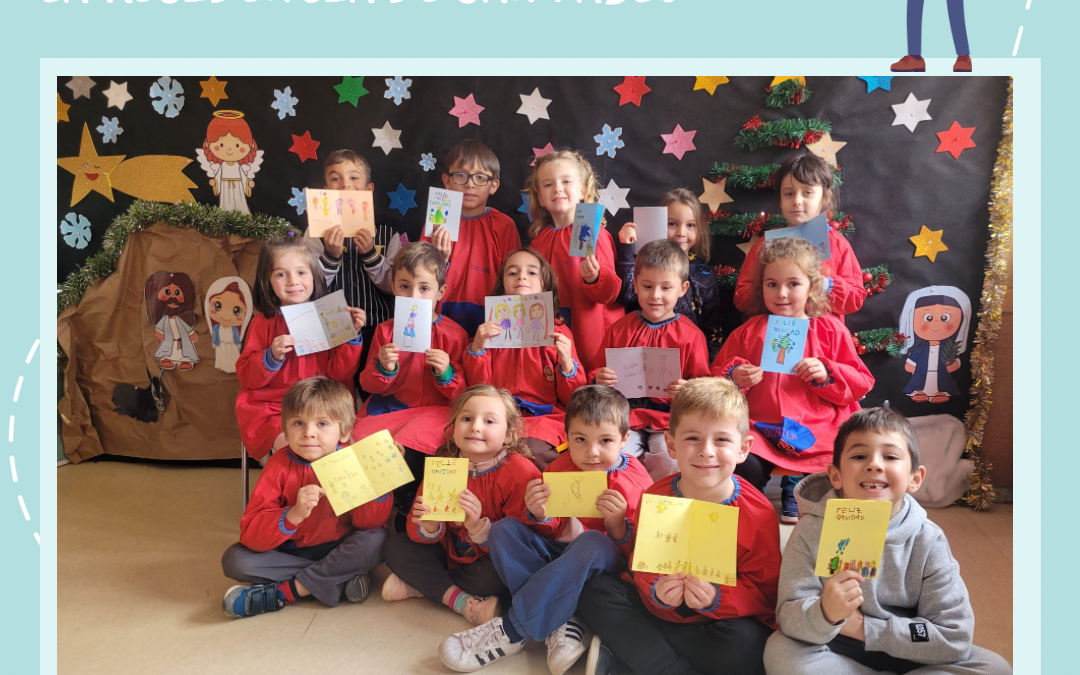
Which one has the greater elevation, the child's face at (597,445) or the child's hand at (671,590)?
the child's face at (597,445)

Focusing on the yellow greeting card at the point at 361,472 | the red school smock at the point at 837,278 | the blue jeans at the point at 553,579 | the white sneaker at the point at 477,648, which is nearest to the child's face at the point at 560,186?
the red school smock at the point at 837,278

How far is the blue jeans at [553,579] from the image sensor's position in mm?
2205

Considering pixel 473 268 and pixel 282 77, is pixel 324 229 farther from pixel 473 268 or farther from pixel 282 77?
pixel 282 77

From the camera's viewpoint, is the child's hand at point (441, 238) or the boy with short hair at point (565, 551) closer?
the boy with short hair at point (565, 551)

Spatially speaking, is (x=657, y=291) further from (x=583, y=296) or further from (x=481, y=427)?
(x=481, y=427)

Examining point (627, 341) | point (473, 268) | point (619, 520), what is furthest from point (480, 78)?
point (619, 520)

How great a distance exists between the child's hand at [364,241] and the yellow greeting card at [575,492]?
5.00ft

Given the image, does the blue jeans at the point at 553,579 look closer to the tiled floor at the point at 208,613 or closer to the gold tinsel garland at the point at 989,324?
the tiled floor at the point at 208,613

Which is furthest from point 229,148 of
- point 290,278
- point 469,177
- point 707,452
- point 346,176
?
point 707,452

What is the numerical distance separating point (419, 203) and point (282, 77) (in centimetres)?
95

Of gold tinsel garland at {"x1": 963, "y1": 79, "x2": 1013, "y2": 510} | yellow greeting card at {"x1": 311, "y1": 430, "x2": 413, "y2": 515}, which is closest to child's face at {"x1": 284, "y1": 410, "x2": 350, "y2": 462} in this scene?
yellow greeting card at {"x1": 311, "y1": 430, "x2": 413, "y2": 515}

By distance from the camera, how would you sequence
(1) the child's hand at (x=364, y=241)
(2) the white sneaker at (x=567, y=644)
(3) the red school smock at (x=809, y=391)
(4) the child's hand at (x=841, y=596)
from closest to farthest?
(4) the child's hand at (x=841, y=596) < (2) the white sneaker at (x=567, y=644) < (3) the red school smock at (x=809, y=391) < (1) the child's hand at (x=364, y=241)

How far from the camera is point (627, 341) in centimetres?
295

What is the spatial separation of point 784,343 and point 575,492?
1025mm
